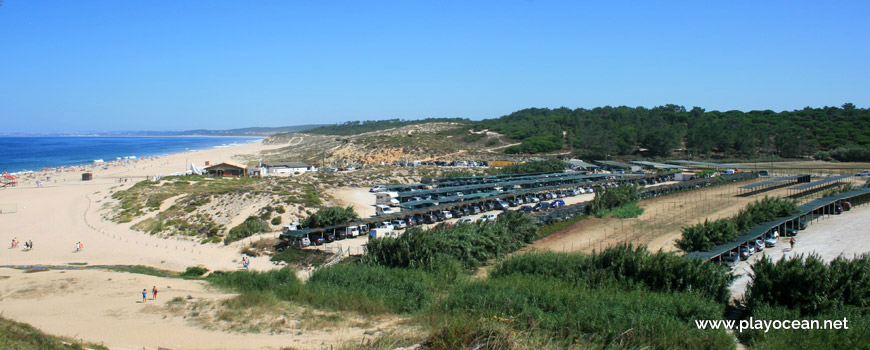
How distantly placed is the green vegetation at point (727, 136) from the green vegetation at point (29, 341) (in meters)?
71.9

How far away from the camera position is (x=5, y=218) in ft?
119

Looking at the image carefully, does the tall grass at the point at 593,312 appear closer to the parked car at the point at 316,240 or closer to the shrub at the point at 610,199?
the parked car at the point at 316,240

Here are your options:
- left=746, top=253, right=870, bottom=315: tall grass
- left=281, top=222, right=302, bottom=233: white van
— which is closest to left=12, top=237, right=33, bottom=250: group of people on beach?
left=281, top=222, right=302, bottom=233: white van

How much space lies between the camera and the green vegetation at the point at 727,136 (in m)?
73.8

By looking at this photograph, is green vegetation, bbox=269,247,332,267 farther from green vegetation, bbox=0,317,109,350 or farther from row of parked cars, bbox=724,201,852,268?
row of parked cars, bbox=724,201,852,268

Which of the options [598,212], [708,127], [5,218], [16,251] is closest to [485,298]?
[598,212]

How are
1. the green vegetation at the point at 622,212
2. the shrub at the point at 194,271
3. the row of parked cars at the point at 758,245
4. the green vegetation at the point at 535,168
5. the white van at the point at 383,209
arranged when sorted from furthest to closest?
the green vegetation at the point at 535,168
the white van at the point at 383,209
the green vegetation at the point at 622,212
the shrub at the point at 194,271
the row of parked cars at the point at 758,245

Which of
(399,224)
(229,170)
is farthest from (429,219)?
(229,170)

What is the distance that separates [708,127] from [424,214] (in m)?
66.5

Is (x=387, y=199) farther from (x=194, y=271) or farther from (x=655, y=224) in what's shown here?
(x=655, y=224)

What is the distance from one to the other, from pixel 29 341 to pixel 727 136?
278ft

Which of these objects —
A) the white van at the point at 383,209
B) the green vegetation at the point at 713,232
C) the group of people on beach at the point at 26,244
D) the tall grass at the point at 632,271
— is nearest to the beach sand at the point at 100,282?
the group of people on beach at the point at 26,244

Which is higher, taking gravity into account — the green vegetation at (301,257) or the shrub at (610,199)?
the shrub at (610,199)

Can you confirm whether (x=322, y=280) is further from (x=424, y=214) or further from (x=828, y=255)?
(x=828, y=255)
